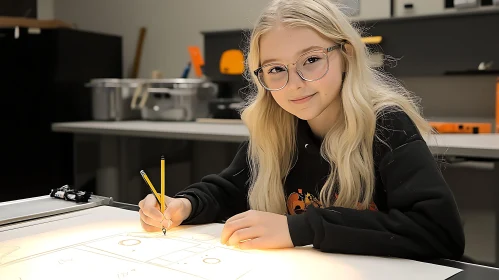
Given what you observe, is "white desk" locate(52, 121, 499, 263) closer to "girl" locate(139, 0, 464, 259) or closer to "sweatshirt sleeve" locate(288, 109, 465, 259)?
"girl" locate(139, 0, 464, 259)

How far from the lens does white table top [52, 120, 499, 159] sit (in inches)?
63.4

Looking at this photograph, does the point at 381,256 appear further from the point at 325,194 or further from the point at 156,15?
the point at 156,15

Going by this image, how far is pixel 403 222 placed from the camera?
86 cm

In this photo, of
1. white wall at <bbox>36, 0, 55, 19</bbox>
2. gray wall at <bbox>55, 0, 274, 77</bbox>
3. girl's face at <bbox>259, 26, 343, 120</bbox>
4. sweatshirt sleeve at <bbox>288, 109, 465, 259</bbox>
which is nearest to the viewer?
sweatshirt sleeve at <bbox>288, 109, 465, 259</bbox>

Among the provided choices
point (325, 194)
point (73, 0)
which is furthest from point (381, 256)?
point (73, 0)

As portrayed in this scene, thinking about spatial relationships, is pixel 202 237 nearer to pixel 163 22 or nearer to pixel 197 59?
pixel 197 59

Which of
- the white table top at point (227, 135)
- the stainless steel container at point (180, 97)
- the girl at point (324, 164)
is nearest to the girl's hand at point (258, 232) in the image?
the girl at point (324, 164)

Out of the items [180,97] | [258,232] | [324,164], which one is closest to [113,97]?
[180,97]

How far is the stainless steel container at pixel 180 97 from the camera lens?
2.81 m

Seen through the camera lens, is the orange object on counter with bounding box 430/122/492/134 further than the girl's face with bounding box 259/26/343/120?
Yes

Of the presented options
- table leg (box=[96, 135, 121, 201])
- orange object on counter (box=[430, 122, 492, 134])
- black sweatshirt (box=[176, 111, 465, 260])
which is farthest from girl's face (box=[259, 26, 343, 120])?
table leg (box=[96, 135, 121, 201])

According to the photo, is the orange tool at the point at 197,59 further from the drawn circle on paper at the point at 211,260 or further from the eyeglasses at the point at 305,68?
the drawn circle on paper at the point at 211,260

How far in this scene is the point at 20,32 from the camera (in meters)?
3.02

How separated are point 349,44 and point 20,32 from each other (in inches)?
98.6
